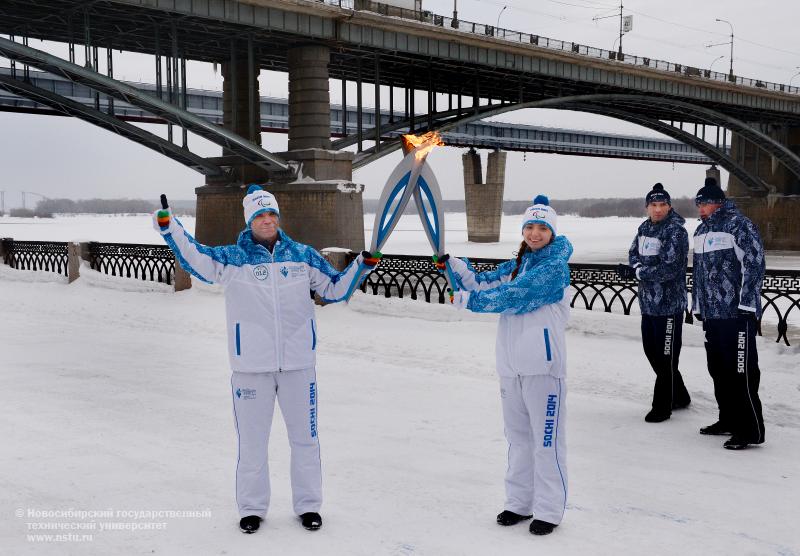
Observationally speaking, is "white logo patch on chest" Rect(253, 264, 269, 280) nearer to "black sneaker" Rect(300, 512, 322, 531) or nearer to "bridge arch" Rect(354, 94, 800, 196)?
"black sneaker" Rect(300, 512, 322, 531)

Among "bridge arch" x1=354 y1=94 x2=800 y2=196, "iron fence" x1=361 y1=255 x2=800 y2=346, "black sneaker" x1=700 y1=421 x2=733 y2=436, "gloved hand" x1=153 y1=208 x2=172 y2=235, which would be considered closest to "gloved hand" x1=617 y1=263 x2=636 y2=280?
"black sneaker" x1=700 y1=421 x2=733 y2=436

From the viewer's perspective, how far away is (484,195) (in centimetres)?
5294

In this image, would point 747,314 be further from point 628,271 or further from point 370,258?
point 370,258

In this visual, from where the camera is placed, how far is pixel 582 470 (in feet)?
17.4

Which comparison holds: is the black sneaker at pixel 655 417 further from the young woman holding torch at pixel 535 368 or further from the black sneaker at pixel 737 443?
the young woman holding torch at pixel 535 368

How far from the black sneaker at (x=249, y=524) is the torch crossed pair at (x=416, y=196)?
1.30 meters

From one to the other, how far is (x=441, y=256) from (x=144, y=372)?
17.2 feet

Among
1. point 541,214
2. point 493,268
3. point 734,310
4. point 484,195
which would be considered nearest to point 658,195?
point 734,310

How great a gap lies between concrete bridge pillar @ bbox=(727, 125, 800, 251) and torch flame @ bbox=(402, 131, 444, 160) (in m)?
47.6

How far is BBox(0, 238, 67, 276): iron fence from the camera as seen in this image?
66.2ft

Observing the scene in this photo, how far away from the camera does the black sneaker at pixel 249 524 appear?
13.7 ft

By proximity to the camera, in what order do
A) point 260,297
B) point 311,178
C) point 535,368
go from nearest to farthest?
point 535,368 → point 260,297 → point 311,178

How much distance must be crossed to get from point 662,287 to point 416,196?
2766mm

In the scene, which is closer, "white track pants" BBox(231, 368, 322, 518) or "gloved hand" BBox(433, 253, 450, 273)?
"white track pants" BBox(231, 368, 322, 518)
